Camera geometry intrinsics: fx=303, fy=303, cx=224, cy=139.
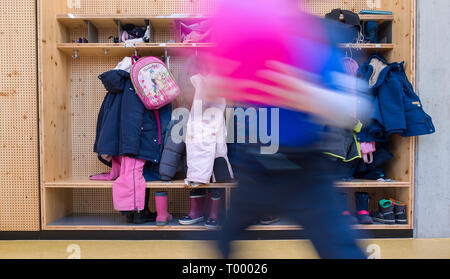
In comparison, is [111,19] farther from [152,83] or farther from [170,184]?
[170,184]

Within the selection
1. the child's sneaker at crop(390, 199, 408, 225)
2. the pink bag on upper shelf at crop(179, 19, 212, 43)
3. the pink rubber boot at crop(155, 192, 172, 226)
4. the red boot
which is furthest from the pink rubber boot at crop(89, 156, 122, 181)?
the child's sneaker at crop(390, 199, 408, 225)

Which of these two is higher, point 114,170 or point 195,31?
point 195,31

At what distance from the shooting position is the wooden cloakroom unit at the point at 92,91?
2.33 meters

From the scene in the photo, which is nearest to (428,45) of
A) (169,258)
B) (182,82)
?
(182,82)

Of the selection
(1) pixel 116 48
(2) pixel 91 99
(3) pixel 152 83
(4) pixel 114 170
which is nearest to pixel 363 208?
(3) pixel 152 83

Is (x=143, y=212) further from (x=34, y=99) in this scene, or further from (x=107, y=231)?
(x=34, y=99)

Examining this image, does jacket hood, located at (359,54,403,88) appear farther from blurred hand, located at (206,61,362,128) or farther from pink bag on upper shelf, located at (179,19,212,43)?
blurred hand, located at (206,61,362,128)

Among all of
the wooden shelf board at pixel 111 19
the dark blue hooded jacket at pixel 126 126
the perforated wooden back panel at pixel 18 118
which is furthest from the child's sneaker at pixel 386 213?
the perforated wooden back panel at pixel 18 118

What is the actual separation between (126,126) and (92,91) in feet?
2.51

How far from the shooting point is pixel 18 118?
2334 millimetres

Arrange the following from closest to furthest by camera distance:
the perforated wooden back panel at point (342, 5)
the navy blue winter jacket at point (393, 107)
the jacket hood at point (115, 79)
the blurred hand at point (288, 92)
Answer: the blurred hand at point (288, 92) < the navy blue winter jacket at point (393, 107) < the jacket hood at point (115, 79) < the perforated wooden back panel at point (342, 5)

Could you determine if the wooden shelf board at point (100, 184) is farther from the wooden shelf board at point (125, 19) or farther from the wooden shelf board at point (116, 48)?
the wooden shelf board at point (125, 19)

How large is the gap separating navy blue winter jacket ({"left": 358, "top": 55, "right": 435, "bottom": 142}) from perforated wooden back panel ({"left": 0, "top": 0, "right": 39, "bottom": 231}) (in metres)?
2.59

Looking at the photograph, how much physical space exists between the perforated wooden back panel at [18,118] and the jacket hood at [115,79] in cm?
54
